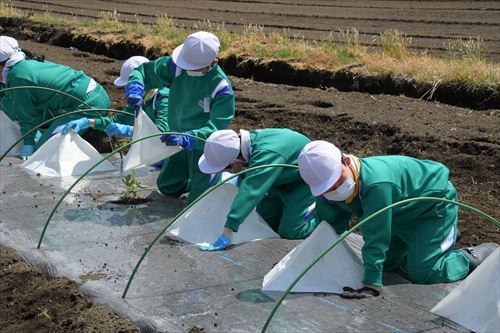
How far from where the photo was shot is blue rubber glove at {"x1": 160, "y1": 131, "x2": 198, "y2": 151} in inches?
245

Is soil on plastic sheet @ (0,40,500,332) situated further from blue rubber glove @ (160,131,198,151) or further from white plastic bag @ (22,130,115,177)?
white plastic bag @ (22,130,115,177)

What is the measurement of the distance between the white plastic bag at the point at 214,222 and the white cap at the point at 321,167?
1.27 metres

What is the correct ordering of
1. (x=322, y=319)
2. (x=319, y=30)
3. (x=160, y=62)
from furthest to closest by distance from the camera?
(x=319, y=30)
(x=160, y=62)
(x=322, y=319)

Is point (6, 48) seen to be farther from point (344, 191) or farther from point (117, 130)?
point (344, 191)

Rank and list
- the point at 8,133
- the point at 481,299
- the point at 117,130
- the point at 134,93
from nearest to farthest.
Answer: the point at 481,299 → the point at 134,93 → the point at 117,130 → the point at 8,133

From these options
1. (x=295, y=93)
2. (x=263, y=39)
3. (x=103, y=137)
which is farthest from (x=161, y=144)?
(x=263, y=39)

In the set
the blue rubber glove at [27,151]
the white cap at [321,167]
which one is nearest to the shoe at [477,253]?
the white cap at [321,167]

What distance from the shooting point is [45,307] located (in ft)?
16.5

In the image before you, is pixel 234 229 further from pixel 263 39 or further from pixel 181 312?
pixel 263 39

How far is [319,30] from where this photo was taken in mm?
15602

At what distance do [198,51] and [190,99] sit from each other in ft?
1.41

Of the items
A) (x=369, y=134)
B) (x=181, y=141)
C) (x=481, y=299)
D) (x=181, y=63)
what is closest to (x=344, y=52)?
(x=369, y=134)

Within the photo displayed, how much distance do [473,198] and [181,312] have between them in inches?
111

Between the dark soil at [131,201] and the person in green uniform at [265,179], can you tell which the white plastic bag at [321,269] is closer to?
the person in green uniform at [265,179]
